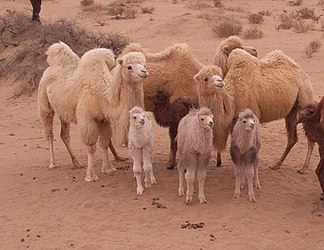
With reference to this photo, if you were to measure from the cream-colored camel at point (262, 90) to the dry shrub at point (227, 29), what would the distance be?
40.8ft

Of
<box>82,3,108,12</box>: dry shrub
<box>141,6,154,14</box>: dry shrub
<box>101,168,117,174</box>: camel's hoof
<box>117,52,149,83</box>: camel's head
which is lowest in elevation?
<box>101,168,117,174</box>: camel's hoof

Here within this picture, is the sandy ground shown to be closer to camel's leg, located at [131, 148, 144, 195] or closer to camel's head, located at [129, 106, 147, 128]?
camel's leg, located at [131, 148, 144, 195]

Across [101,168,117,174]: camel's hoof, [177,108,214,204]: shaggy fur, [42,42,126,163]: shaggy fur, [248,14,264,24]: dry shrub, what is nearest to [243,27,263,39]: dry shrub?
Result: [248,14,264,24]: dry shrub

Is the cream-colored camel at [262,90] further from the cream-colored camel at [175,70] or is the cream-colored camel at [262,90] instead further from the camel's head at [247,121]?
the camel's head at [247,121]

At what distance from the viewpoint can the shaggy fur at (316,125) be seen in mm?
8616

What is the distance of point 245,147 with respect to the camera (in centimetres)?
859

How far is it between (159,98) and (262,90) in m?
1.72

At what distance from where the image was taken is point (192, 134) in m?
8.50

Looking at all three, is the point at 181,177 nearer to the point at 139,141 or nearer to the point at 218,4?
the point at 139,141

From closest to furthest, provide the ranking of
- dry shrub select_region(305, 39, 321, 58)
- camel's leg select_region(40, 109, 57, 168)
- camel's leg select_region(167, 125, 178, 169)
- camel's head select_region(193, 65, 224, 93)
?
camel's head select_region(193, 65, 224, 93)
camel's leg select_region(167, 125, 178, 169)
camel's leg select_region(40, 109, 57, 168)
dry shrub select_region(305, 39, 321, 58)

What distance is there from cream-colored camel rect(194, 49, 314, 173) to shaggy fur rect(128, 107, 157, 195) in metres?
0.99

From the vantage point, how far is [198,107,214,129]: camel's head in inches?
326

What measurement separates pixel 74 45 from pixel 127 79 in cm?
876

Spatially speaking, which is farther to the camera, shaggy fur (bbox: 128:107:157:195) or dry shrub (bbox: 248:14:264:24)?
dry shrub (bbox: 248:14:264:24)
